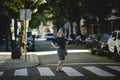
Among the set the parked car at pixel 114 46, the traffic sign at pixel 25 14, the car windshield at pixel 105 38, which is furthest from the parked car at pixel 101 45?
the traffic sign at pixel 25 14

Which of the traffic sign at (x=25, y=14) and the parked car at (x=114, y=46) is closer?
the parked car at (x=114, y=46)

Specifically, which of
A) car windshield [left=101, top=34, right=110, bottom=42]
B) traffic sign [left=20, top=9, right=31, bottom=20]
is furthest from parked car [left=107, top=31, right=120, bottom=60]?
traffic sign [left=20, top=9, right=31, bottom=20]

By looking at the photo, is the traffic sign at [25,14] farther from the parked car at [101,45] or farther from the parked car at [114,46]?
the parked car at [101,45]

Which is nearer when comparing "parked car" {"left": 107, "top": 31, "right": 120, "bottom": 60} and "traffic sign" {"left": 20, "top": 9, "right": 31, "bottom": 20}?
"parked car" {"left": 107, "top": 31, "right": 120, "bottom": 60}

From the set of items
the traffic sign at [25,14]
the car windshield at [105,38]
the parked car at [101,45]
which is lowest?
the parked car at [101,45]

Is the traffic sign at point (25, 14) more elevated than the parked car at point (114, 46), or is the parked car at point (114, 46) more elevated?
the traffic sign at point (25, 14)

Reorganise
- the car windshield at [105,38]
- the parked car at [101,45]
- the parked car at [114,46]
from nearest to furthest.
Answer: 1. the parked car at [114,46]
2. the parked car at [101,45]
3. the car windshield at [105,38]

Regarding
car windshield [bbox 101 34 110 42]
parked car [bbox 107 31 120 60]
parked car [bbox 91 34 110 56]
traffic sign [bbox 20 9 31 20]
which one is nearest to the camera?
parked car [bbox 107 31 120 60]

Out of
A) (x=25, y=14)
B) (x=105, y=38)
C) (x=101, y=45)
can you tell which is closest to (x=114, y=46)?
(x=101, y=45)

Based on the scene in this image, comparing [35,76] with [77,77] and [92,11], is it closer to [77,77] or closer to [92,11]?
[77,77]

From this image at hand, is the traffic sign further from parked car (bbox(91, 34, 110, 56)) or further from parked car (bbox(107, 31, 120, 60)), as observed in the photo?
parked car (bbox(91, 34, 110, 56))

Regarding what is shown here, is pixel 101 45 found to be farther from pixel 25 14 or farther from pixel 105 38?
pixel 25 14

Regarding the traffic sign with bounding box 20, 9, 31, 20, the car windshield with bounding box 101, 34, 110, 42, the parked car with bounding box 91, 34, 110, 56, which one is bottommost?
the parked car with bounding box 91, 34, 110, 56

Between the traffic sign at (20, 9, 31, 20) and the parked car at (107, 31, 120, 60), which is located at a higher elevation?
the traffic sign at (20, 9, 31, 20)
